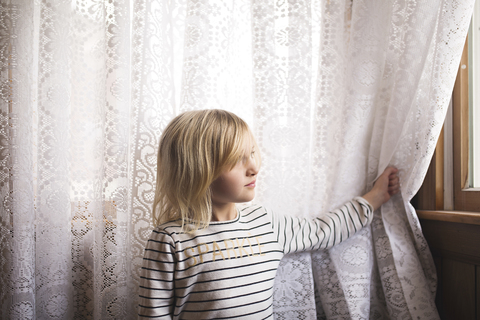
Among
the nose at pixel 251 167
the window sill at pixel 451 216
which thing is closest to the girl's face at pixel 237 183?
the nose at pixel 251 167

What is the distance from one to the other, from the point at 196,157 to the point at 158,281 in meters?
0.31

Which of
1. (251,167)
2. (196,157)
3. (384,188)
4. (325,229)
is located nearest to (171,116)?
(196,157)

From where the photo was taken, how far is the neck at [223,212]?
2.77 ft

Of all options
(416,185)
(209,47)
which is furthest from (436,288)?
(209,47)

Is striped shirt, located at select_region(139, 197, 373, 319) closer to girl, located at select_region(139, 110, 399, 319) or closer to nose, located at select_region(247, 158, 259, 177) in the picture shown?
girl, located at select_region(139, 110, 399, 319)

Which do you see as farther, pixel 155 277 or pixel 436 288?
pixel 436 288

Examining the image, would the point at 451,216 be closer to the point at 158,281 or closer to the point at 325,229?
the point at 325,229

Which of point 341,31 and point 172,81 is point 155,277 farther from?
point 341,31

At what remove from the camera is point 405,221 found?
3.01 feet

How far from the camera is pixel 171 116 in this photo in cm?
90

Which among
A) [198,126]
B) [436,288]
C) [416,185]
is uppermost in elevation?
[198,126]

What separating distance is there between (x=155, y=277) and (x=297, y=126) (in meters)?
0.55

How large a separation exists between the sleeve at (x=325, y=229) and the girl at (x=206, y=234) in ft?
0.16

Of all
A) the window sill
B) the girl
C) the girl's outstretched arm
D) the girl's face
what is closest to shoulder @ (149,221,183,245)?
the girl
